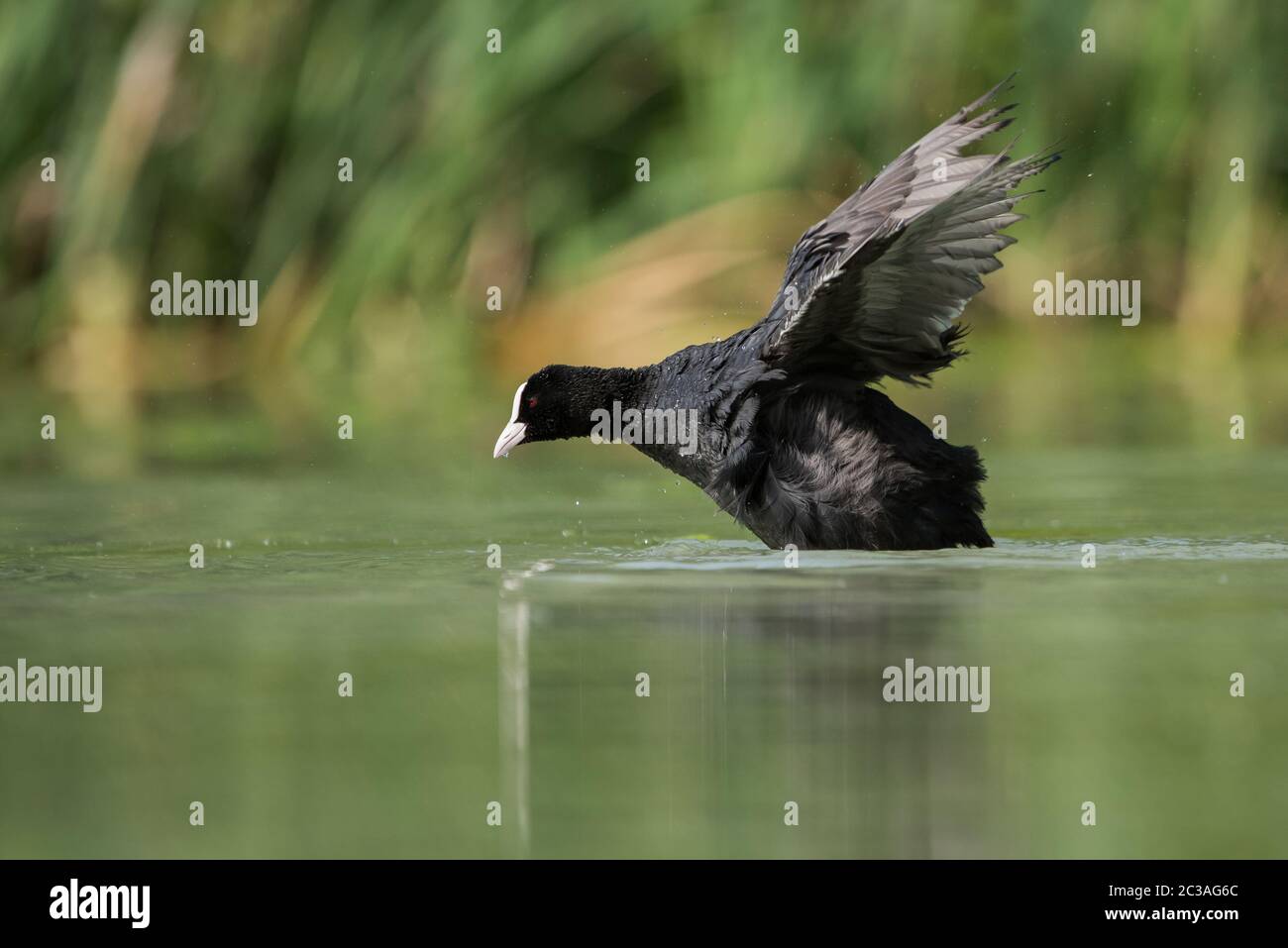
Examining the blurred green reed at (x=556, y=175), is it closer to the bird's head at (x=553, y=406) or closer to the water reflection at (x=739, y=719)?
the bird's head at (x=553, y=406)

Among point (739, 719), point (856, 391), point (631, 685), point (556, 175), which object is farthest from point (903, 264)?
point (556, 175)

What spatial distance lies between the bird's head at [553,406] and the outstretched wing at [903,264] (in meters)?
0.84

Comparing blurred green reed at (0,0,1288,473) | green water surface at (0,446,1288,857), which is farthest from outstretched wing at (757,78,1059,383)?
blurred green reed at (0,0,1288,473)

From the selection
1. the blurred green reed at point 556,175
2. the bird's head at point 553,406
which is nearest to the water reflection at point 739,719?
the bird's head at point 553,406

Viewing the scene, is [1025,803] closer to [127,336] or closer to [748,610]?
[748,610]

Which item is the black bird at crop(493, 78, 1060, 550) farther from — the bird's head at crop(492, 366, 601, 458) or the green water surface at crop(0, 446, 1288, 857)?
the bird's head at crop(492, 366, 601, 458)

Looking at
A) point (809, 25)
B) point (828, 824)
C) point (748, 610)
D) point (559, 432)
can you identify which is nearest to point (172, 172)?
point (809, 25)

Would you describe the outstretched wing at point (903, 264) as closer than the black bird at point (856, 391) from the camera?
Yes

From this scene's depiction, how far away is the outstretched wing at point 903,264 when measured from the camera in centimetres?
523

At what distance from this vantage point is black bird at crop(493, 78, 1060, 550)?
5465mm

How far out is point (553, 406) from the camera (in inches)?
254

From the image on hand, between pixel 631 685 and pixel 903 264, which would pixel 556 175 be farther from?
pixel 631 685

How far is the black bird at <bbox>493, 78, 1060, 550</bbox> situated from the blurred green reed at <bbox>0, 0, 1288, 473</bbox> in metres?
4.25

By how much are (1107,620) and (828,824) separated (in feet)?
5.88
